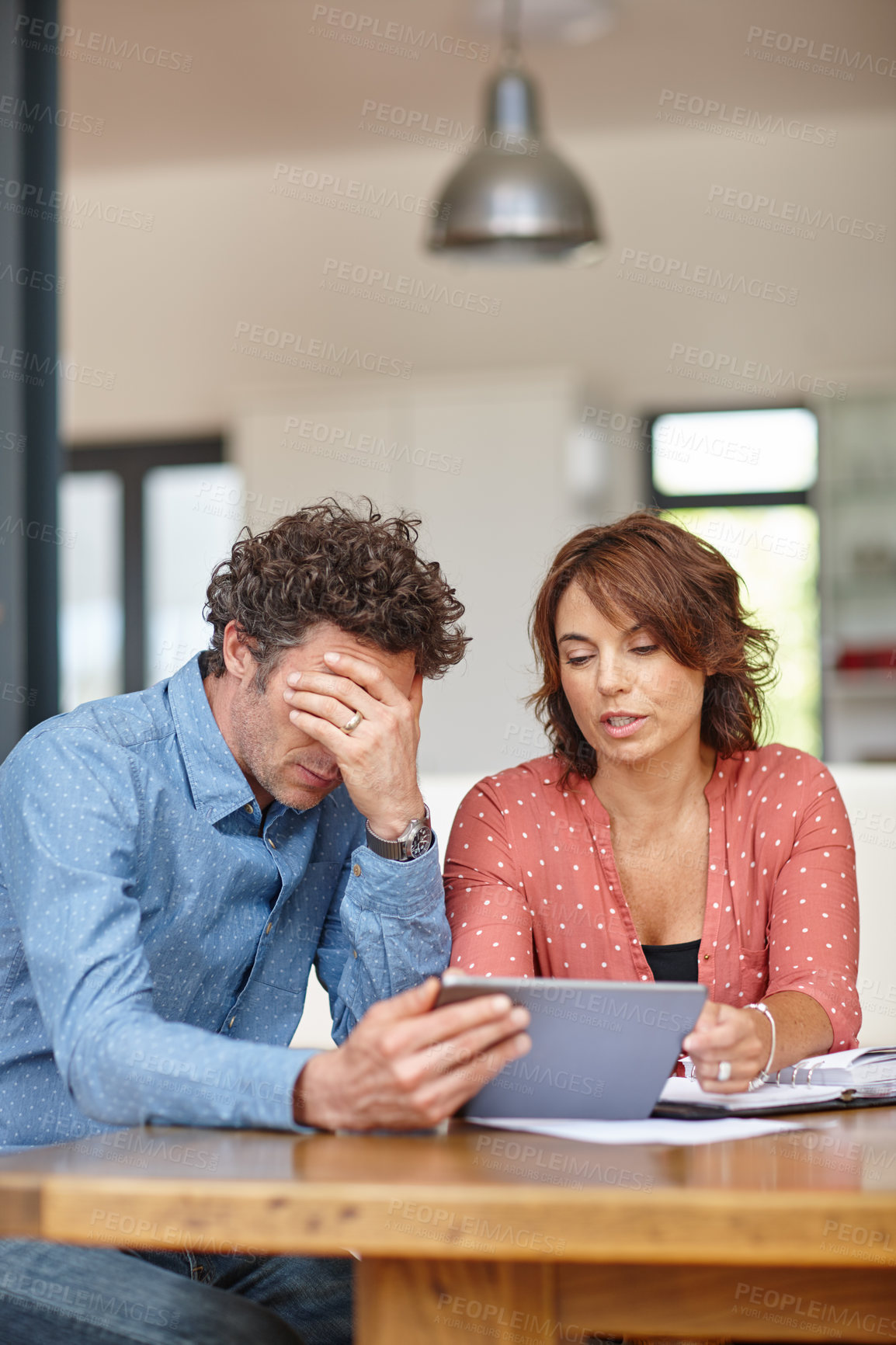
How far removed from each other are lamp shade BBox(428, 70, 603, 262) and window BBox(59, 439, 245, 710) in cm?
322

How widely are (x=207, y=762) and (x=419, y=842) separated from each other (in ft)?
0.77

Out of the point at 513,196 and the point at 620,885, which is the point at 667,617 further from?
the point at 513,196

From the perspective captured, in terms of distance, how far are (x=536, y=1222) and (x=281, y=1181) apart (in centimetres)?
17

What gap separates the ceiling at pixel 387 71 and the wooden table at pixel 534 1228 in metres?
4.65

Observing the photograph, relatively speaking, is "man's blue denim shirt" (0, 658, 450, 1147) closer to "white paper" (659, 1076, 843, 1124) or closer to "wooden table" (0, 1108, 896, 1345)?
"wooden table" (0, 1108, 896, 1345)

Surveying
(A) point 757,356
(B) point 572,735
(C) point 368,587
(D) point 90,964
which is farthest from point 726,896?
(A) point 757,356

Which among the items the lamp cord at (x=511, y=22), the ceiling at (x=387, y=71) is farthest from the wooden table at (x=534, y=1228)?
the ceiling at (x=387, y=71)

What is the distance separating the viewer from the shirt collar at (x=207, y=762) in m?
1.43

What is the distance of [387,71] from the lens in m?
5.32

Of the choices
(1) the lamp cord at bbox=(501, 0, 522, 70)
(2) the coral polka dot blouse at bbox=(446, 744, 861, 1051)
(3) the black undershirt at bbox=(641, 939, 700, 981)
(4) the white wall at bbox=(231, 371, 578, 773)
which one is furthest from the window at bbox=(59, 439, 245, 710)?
(3) the black undershirt at bbox=(641, 939, 700, 981)

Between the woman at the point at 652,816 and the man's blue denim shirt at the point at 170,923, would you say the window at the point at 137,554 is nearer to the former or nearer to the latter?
the woman at the point at 652,816

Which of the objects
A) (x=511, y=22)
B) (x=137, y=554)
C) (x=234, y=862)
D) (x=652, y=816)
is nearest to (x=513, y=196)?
(x=511, y=22)

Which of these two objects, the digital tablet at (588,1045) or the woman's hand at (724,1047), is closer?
the digital tablet at (588,1045)

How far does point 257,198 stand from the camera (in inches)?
252
